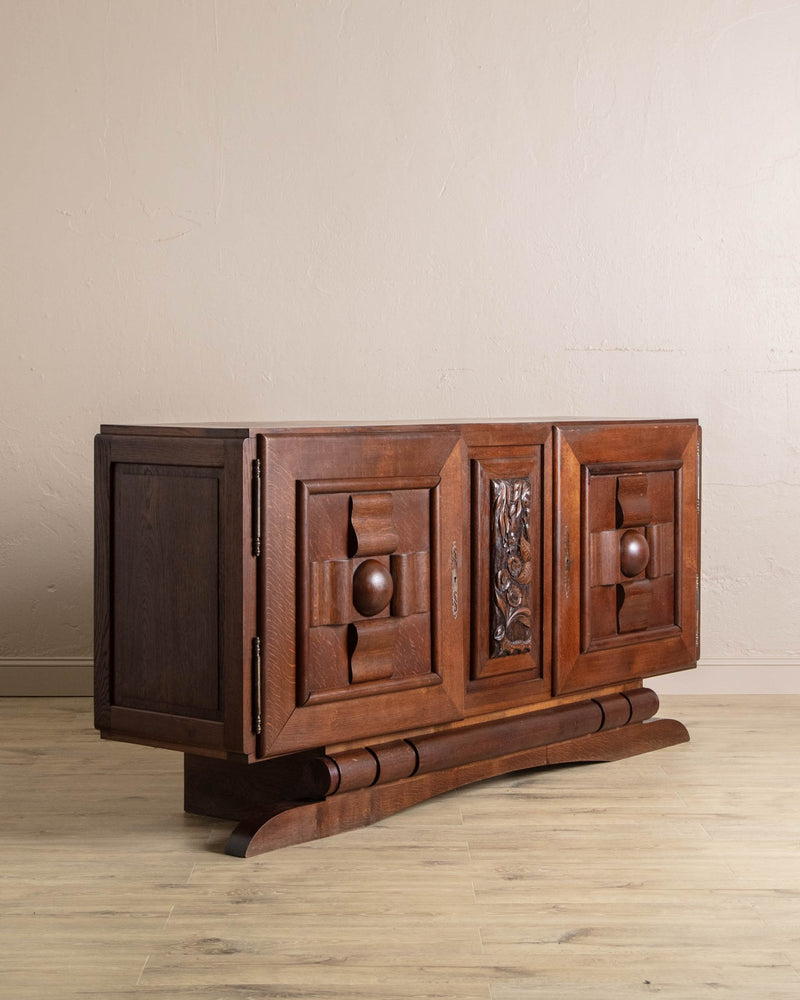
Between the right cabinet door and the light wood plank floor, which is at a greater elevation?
the right cabinet door

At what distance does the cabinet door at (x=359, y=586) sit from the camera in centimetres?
215

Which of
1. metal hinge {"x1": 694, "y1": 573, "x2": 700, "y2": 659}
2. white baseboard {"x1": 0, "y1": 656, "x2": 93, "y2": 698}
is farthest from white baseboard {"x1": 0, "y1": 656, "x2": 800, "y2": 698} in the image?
metal hinge {"x1": 694, "y1": 573, "x2": 700, "y2": 659}

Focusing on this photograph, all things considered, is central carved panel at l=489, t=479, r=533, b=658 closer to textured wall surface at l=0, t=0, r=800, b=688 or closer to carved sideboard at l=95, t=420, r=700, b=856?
carved sideboard at l=95, t=420, r=700, b=856

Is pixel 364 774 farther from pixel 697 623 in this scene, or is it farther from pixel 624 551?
pixel 697 623

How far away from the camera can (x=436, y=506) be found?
2.38 m

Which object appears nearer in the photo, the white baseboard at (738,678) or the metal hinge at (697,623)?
the metal hinge at (697,623)

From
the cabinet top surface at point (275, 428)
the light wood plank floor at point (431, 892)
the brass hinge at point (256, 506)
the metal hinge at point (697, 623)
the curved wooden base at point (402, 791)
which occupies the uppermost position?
the cabinet top surface at point (275, 428)

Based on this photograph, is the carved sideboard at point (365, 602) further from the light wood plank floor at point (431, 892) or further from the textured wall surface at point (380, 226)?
the textured wall surface at point (380, 226)

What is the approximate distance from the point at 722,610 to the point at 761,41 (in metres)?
1.67

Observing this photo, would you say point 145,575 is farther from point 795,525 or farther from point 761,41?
point 761,41

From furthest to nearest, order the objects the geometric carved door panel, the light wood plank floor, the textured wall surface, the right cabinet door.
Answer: the textured wall surface < the right cabinet door < the geometric carved door panel < the light wood plank floor

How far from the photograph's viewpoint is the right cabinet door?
8.64 ft

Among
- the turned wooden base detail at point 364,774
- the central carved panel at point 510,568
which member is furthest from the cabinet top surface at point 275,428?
the turned wooden base detail at point 364,774

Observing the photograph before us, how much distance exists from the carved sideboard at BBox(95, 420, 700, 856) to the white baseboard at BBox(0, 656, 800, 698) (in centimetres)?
88
